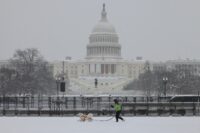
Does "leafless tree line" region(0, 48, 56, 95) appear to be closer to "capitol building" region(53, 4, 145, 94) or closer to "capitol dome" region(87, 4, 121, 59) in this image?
"capitol building" region(53, 4, 145, 94)

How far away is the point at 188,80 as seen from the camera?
3423 inches

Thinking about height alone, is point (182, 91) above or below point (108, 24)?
below

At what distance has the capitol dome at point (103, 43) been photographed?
587 feet

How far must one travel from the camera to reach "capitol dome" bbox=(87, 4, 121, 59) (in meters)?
179

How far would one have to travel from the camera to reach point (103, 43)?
178m
